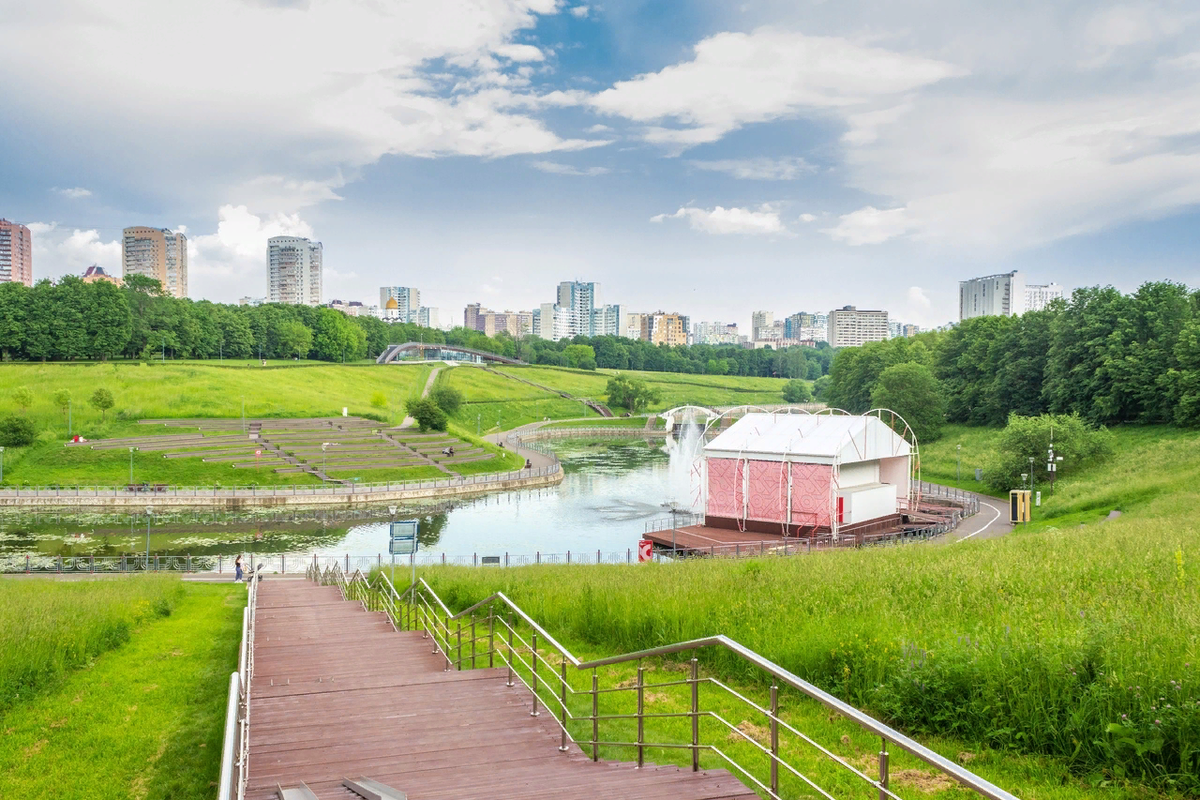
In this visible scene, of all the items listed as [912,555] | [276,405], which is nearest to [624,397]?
[276,405]

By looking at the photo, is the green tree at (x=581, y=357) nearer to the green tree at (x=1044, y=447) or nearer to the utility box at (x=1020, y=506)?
the green tree at (x=1044, y=447)

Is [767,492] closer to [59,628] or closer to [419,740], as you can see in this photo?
[59,628]

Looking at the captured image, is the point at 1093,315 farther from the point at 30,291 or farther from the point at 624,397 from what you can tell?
the point at 30,291

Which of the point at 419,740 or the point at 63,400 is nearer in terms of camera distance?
the point at 419,740

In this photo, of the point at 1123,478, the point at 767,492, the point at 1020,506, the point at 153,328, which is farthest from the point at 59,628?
the point at 153,328

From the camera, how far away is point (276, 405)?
287 ft

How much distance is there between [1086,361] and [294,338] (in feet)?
375

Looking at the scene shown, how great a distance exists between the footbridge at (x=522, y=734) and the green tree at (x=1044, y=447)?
50444 millimetres

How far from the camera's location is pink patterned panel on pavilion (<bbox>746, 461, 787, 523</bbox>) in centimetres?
3919

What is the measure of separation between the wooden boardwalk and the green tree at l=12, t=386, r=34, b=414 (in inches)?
3057

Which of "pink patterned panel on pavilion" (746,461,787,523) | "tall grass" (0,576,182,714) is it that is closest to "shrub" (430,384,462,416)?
"pink patterned panel on pavilion" (746,461,787,523)

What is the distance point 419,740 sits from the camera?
23.9ft

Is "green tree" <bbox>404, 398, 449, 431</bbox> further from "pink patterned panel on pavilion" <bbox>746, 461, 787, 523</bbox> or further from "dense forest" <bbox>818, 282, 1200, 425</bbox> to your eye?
"dense forest" <bbox>818, 282, 1200, 425</bbox>

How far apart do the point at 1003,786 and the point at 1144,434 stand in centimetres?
6579
